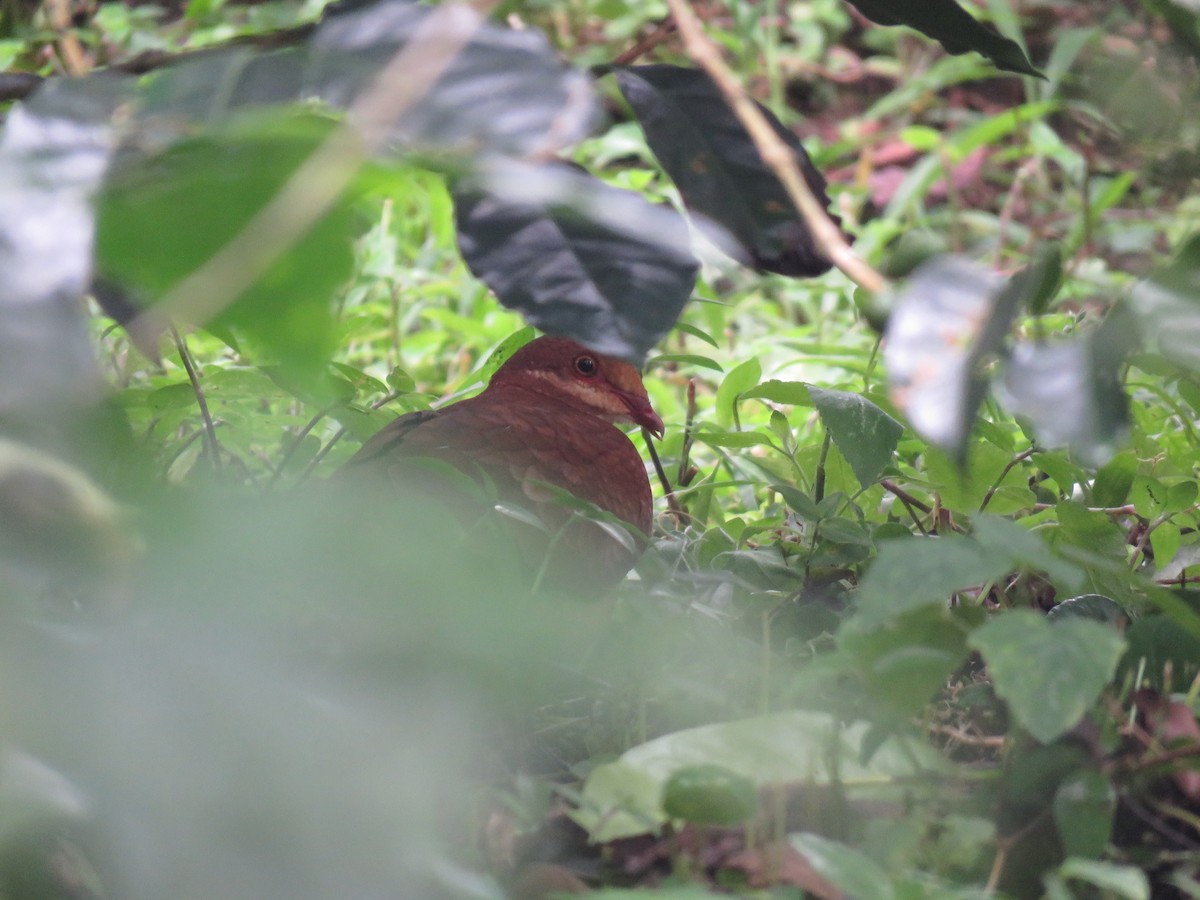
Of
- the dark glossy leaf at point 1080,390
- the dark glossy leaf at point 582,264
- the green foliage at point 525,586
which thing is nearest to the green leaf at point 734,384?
the green foliage at point 525,586

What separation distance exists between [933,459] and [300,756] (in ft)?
2.70

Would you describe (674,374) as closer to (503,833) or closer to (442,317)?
(442,317)

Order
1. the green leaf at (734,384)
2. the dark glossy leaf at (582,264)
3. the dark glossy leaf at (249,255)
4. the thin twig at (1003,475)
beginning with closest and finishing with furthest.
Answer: the dark glossy leaf at (249,255) → the dark glossy leaf at (582,264) → the thin twig at (1003,475) → the green leaf at (734,384)

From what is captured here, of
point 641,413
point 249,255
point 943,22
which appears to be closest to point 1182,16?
point 943,22

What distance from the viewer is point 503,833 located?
764mm

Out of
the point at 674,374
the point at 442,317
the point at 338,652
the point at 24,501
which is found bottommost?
the point at 674,374

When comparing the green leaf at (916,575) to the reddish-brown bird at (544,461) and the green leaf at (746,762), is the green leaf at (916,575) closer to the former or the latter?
the green leaf at (746,762)

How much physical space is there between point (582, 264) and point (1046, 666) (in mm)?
338

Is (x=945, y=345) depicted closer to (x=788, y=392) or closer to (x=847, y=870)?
(x=847, y=870)

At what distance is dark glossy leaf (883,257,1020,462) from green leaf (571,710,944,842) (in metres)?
0.27

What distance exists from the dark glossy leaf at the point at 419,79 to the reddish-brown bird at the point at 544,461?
0.38 meters

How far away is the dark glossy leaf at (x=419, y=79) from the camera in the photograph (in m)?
0.56

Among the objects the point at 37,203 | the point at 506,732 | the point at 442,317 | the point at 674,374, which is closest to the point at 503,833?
the point at 506,732

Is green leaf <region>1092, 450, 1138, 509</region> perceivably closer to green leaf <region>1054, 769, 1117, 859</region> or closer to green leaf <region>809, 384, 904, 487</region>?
green leaf <region>809, 384, 904, 487</region>
